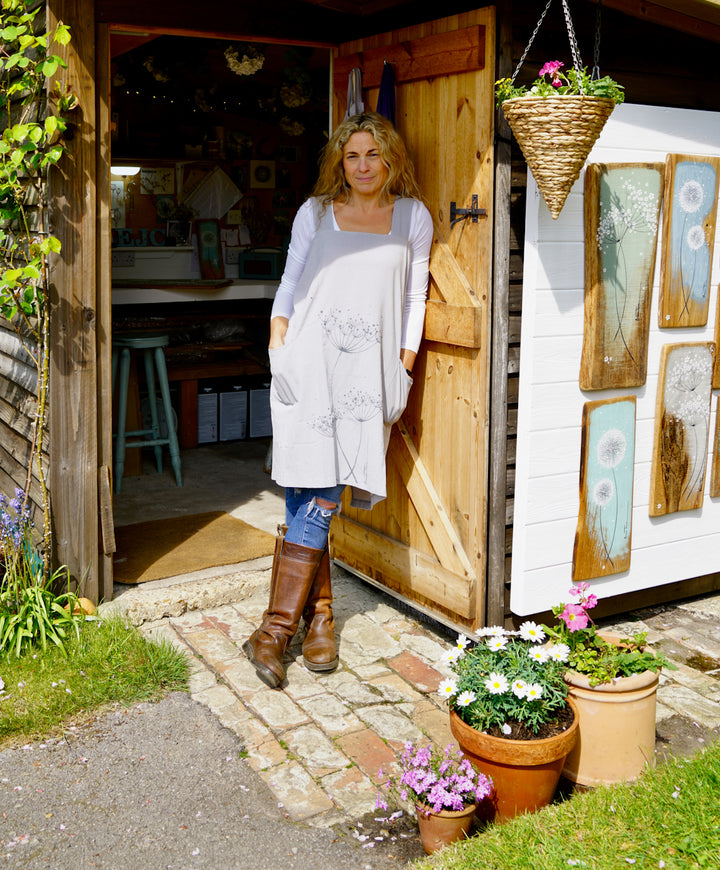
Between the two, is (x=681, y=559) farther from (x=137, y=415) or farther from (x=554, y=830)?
(x=137, y=415)

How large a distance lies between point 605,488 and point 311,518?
1314 mm

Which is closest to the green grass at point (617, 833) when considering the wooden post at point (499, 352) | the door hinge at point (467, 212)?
the wooden post at point (499, 352)

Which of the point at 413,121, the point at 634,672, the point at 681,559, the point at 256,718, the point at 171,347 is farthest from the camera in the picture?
the point at 171,347

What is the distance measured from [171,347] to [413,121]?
12.0 feet

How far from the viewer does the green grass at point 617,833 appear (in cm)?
294

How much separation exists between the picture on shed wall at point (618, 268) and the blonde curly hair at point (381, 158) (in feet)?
2.52

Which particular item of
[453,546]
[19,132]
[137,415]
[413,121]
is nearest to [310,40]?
[413,121]

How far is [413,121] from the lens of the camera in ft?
14.6

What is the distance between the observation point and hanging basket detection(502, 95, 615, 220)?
135 inches

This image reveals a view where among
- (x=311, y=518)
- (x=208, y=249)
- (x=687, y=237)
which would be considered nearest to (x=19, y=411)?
(x=311, y=518)

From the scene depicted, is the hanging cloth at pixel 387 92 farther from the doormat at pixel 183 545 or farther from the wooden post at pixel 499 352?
the doormat at pixel 183 545

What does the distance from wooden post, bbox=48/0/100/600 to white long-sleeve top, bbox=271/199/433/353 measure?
85 cm

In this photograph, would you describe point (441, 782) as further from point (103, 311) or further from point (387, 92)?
point (387, 92)

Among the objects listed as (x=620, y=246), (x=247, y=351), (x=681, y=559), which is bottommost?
(x=681, y=559)
